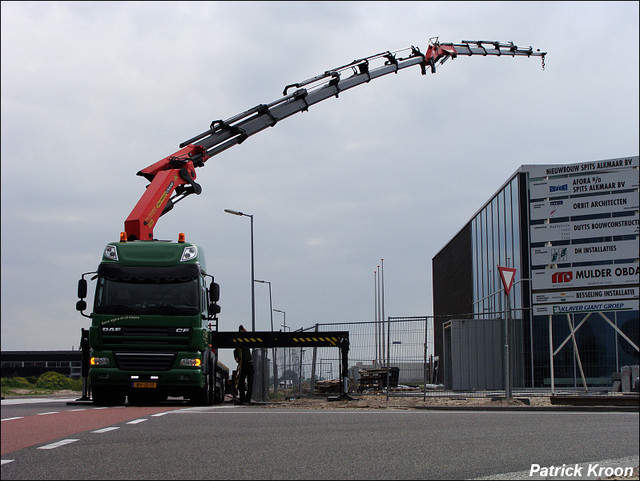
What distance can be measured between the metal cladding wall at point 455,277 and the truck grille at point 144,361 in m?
31.7

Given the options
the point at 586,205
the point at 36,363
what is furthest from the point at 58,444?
the point at 586,205

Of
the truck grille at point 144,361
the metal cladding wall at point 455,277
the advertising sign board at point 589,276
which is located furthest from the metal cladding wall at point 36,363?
the metal cladding wall at point 455,277

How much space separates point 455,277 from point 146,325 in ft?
137

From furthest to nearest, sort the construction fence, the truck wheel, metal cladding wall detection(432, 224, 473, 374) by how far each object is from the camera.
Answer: metal cladding wall detection(432, 224, 473, 374) < the construction fence < the truck wheel

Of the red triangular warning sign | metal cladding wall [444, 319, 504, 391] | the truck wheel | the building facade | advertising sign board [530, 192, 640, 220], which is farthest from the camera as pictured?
advertising sign board [530, 192, 640, 220]

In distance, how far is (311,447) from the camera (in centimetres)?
892

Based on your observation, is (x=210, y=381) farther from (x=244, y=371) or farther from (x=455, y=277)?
Result: (x=455, y=277)

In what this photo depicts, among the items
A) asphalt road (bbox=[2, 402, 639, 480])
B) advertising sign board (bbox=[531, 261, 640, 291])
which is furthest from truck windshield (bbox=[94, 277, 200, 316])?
advertising sign board (bbox=[531, 261, 640, 291])

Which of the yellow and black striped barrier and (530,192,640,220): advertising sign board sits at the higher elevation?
(530,192,640,220): advertising sign board

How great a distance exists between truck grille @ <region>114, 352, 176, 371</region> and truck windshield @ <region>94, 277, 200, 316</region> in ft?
2.63

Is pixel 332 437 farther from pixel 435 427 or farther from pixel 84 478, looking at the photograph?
pixel 84 478

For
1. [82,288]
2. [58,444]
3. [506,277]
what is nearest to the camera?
[58,444]

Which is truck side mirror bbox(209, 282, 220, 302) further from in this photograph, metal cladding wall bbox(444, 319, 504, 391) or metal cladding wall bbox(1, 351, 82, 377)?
metal cladding wall bbox(1, 351, 82, 377)

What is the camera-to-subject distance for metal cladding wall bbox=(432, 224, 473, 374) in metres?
51.0
